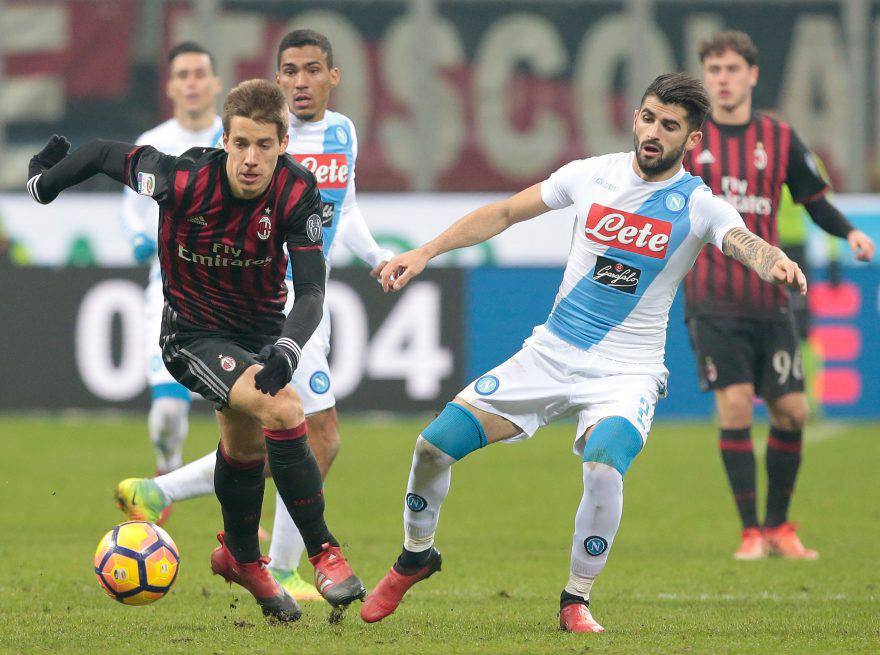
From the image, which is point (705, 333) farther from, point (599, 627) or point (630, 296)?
point (599, 627)

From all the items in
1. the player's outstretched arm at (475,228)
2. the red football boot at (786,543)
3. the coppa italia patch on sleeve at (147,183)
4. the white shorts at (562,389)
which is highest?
the coppa italia patch on sleeve at (147,183)

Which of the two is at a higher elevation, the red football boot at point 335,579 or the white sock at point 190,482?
the red football boot at point 335,579

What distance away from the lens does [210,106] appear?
879cm

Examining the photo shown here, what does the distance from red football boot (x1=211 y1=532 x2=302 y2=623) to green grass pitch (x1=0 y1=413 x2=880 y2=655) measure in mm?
106

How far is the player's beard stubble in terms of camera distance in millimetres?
5852

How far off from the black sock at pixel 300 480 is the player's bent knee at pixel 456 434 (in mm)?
461

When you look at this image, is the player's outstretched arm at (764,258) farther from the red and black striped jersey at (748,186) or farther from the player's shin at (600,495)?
the red and black striped jersey at (748,186)

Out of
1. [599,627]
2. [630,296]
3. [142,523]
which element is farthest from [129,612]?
[630,296]

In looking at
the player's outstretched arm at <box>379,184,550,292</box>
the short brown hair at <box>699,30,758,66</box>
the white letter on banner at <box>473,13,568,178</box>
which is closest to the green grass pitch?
the player's outstretched arm at <box>379,184,550,292</box>

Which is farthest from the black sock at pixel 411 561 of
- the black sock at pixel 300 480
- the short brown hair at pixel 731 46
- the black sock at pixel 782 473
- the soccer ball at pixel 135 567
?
the short brown hair at pixel 731 46

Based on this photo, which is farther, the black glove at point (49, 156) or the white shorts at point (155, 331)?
the white shorts at point (155, 331)

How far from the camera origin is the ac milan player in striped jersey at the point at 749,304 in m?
7.93

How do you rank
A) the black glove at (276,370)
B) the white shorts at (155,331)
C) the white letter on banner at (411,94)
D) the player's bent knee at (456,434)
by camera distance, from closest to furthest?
the black glove at (276,370), the player's bent knee at (456,434), the white shorts at (155,331), the white letter on banner at (411,94)

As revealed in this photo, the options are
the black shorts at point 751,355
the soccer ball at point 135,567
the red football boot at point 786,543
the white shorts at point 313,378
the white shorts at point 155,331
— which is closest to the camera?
the soccer ball at point 135,567
